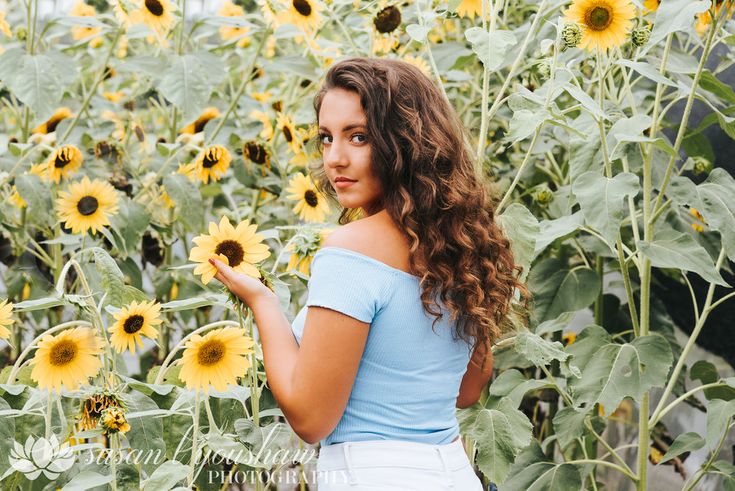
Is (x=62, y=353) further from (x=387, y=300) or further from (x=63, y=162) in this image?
(x=63, y=162)

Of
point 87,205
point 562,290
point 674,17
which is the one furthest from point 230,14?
point 674,17

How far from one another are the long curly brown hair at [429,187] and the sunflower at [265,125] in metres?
1.14

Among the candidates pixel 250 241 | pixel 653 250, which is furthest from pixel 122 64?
pixel 653 250

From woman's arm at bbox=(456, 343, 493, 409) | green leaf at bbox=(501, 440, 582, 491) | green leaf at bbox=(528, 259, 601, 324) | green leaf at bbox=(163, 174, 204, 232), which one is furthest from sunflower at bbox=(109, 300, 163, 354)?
green leaf at bbox=(528, 259, 601, 324)

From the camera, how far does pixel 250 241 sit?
1435 millimetres

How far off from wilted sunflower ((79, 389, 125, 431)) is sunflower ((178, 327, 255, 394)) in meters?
0.10

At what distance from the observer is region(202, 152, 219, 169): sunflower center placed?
2.29m

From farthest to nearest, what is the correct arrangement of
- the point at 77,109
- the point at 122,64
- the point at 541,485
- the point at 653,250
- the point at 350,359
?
the point at 77,109
the point at 122,64
the point at 541,485
the point at 653,250
the point at 350,359

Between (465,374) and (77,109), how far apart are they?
1.62 meters

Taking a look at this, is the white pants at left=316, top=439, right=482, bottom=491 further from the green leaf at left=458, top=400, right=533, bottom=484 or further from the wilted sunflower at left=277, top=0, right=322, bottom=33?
the wilted sunflower at left=277, top=0, right=322, bottom=33

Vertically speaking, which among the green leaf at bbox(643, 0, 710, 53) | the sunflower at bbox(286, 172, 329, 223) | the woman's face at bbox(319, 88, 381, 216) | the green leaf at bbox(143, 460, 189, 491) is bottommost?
the sunflower at bbox(286, 172, 329, 223)

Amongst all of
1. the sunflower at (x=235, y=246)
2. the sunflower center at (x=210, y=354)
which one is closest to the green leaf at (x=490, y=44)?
the sunflower at (x=235, y=246)

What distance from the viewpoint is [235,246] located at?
4.70 feet

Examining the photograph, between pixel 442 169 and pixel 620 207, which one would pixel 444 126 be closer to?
pixel 442 169
